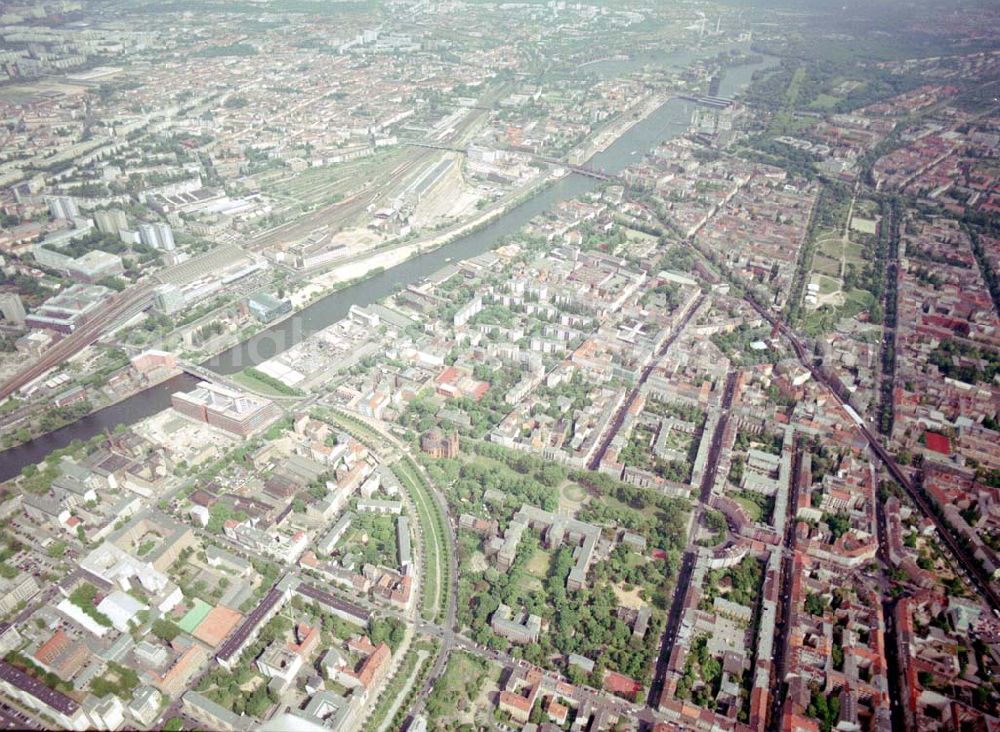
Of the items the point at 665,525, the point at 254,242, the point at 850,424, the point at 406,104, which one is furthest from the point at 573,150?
the point at 665,525

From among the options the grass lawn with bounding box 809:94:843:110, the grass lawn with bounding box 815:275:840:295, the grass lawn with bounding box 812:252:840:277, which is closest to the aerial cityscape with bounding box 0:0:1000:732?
the grass lawn with bounding box 812:252:840:277

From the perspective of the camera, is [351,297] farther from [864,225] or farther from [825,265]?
[864,225]

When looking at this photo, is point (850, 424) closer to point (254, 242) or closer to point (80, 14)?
point (254, 242)

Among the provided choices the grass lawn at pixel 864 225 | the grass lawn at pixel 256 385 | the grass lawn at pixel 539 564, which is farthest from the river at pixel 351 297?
the grass lawn at pixel 864 225

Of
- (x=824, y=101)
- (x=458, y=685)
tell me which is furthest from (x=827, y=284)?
(x=824, y=101)

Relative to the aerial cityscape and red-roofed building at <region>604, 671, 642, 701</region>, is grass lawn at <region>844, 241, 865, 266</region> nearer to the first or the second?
the aerial cityscape

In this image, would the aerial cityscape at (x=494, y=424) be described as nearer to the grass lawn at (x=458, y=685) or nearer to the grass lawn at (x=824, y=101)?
the grass lawn at (x=458, y=685)
